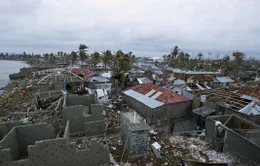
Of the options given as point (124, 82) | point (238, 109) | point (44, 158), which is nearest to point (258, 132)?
point (238, 109)

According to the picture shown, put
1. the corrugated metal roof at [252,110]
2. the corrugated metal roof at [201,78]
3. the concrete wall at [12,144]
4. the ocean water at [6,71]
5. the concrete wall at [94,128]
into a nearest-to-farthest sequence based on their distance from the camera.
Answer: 1. the concrete wall at [12,144]
2. the concrete wall at [94,128]
3. the corrugated metal roof at [252,110]
4. the corrugated metal roof at [201,78]
5. the ocean water at [6,71]

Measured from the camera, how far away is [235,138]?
8.31 m

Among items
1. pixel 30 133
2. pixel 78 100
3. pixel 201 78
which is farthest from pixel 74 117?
pixel 201 78

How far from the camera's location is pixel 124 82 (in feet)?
89.5

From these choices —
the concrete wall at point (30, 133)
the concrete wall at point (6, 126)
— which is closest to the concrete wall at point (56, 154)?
the concrete wall at point (30, 133)

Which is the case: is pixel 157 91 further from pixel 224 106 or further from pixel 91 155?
pixel 91 155

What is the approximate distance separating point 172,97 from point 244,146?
812cm

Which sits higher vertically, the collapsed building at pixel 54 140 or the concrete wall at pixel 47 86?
the concrete wall at pixel 47 86

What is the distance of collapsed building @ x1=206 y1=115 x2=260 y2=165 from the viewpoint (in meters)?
7.61

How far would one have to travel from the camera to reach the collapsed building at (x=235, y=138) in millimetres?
7613

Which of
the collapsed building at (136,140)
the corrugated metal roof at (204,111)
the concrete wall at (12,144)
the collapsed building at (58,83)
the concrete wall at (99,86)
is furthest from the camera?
the concrete wall at (99,86)

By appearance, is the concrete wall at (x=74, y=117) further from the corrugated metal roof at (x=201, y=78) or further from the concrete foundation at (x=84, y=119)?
the corrugated metal roof at (x=201, y=78)

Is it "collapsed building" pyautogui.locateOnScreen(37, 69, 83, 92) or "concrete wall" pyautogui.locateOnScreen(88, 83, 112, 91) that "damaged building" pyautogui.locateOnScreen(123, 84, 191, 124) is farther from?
"collapsed building" pyautogui.locateOnScreen(37, 69, 83, 92)

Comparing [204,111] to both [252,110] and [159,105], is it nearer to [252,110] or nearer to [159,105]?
[252,110]
